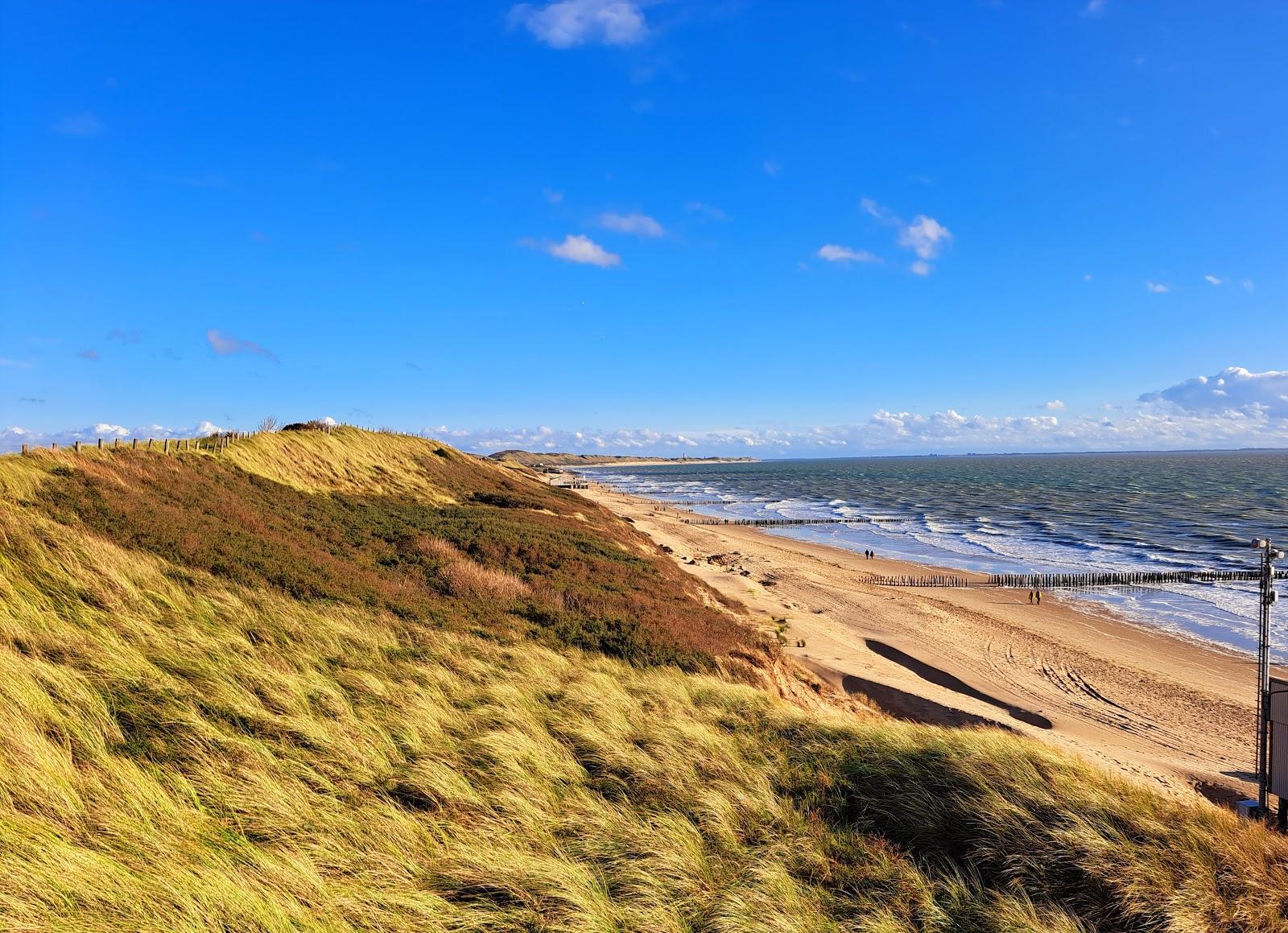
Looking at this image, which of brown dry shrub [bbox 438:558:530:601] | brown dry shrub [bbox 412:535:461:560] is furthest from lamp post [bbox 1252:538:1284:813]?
brown dry shrub [bbox 412:535:461:560]

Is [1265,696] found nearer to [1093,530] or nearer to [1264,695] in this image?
[1264,695]

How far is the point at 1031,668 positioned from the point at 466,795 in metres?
19.6

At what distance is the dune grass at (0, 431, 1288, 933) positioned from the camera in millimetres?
4859

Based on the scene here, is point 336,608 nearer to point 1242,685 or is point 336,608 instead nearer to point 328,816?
point 328,816

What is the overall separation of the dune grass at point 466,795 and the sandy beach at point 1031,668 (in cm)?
609

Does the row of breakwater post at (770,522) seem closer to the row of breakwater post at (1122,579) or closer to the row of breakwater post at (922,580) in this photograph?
the row of breakwater post at (922,580)

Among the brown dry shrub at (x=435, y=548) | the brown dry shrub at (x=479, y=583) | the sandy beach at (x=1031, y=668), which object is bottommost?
the sandy beach at (x=1031, y=668)

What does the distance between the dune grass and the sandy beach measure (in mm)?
6089

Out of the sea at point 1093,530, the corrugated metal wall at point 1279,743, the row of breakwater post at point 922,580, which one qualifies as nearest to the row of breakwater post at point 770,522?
the sea at point 1093,530

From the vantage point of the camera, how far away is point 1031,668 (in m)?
20.3

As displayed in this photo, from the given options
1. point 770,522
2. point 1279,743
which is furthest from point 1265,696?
point 770,522

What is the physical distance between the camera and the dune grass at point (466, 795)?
15.9 feet

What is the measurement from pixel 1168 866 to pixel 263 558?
47.7 ft

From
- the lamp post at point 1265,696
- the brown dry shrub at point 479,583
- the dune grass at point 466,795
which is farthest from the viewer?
the brown dry shrub at point 479,583
